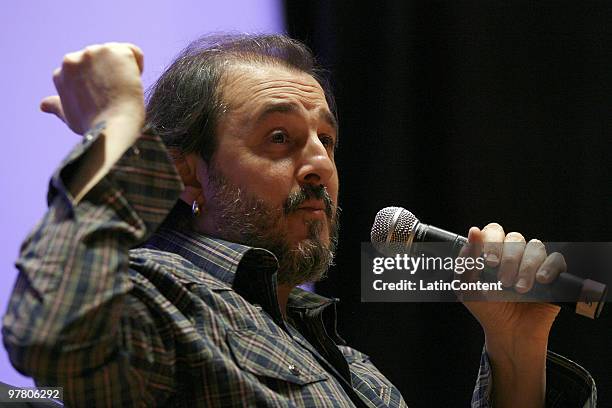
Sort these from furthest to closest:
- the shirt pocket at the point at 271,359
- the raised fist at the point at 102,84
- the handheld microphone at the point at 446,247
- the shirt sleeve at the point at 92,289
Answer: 1. the handheld microphone at the point at 446,247
2. the shirt pocket at the point at 271,359
3. the raised fist at the point at 102,84
4. the shirt sleeve at the point at 92,289

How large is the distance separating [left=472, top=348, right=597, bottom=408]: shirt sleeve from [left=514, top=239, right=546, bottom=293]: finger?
289 mm

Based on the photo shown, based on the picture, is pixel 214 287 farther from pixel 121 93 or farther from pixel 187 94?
pixel 187 94

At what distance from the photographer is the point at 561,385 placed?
1444mm

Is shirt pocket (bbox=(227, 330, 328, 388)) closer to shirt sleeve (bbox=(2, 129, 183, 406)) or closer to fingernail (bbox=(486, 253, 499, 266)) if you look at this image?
shirt sleeve (bbox=(2, 129, 183, 406))

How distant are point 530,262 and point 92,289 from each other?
0.73 metres

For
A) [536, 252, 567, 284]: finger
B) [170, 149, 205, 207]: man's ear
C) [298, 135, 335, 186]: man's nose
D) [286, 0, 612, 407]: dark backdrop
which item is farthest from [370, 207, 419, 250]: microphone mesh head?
[286, 0, 612, 407]: dark backdrop

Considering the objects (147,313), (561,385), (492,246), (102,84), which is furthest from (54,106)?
(561,385)

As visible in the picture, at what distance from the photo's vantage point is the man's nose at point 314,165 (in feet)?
4.51

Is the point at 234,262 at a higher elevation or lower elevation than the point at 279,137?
lower

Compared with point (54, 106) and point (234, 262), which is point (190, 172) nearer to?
point (234, 262)

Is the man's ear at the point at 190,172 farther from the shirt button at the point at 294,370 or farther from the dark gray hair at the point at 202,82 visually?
the shirt button at the point at 294,370

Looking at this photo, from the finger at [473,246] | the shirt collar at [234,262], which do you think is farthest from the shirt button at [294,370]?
the finger at [473,246]

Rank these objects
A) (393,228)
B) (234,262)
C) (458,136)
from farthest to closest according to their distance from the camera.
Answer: (458,136)
(393,228)
(234,262)

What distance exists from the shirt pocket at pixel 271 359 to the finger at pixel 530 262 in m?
0.37
